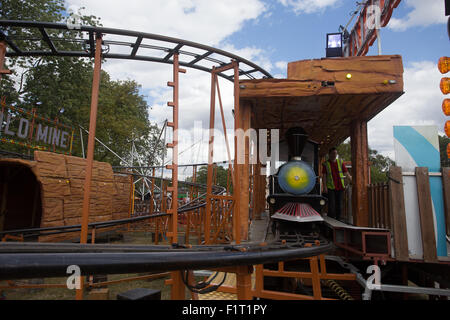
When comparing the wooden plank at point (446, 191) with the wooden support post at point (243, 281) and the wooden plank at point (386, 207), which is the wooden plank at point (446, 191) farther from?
the wooden support post at point (243, 281)

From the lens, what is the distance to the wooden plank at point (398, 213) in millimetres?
4246

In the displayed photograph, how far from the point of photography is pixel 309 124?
803 cm

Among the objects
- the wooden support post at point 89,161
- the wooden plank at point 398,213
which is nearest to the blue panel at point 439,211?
the wooden plank at point 398,213

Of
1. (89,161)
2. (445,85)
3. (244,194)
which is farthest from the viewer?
(244,194)

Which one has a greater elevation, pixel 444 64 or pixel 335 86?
pixel 444 64

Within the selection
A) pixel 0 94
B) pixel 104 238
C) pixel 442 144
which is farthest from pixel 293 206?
pixel 442 144

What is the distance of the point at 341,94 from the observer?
532cm

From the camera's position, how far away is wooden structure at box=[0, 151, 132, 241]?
27.5 ft

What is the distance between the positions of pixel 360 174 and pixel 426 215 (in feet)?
6.48

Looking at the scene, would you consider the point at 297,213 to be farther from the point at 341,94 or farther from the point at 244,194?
the point at 341,94

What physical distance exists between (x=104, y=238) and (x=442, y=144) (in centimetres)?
4328

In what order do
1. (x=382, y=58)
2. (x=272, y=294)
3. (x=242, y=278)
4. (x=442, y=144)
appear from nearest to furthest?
1. (x=242, y=278)
2. (x=272, y=294)
3. (x=382, y=58)
4. (x=442, y=144)

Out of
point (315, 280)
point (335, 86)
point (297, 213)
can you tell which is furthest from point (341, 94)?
point (315, 280)

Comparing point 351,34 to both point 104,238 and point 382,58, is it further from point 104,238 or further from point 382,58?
point 104,238
